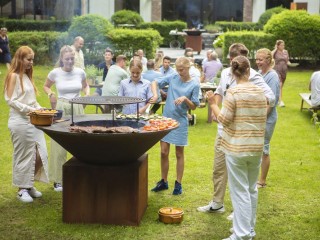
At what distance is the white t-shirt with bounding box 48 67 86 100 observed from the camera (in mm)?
7648

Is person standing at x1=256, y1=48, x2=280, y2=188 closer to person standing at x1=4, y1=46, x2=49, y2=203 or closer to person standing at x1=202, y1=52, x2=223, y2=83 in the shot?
person standing at x1=4, y1=46, x2=49, y2=203

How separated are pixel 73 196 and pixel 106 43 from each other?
15.8m

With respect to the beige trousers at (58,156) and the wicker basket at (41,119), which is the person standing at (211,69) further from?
the wicker basket at (41,119)

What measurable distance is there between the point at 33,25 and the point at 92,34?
9.41 metres

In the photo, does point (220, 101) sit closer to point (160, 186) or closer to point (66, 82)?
point (160, 186)

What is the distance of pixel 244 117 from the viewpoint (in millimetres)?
5625

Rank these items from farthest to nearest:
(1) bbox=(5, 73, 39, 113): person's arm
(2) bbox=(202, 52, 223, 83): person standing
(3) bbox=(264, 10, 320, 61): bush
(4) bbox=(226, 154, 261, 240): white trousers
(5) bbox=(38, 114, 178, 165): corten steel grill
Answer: (3) bbox=(264, 10, 320, 61): bush < (2) bbox=(202, 52, 223, 83): person standing < (1) bbox=(5, 73, 39, 113): person's arm < (5) bbox=(38, 114, 178, 165): corten steel grill < (4) bbox=(226, 154, 261, 240): white trousers

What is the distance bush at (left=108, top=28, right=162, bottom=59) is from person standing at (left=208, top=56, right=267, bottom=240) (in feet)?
54.8

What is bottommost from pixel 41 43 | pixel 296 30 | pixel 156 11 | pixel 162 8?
pixel 41 43

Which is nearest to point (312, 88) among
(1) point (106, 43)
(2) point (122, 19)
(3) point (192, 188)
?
(3) point (192, 188)

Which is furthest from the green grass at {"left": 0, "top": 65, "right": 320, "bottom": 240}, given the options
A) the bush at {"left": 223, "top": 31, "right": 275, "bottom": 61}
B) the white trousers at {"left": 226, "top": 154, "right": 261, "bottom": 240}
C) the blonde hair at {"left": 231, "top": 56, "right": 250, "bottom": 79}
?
the bush at {"left": 223, "top": 31, "right": 275, "bottom": 61}

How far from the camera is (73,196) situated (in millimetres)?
6465

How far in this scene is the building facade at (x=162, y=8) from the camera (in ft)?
109

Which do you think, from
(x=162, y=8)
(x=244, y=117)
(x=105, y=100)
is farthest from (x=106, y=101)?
(x=162, y=8)
